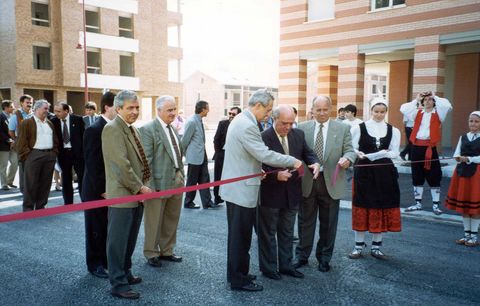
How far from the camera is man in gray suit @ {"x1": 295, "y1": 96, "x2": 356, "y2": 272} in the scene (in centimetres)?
512

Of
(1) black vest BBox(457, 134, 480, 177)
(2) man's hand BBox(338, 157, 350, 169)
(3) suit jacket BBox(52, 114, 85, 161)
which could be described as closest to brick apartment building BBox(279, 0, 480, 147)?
(1) black vest BBox(457, 134, 480, 177)

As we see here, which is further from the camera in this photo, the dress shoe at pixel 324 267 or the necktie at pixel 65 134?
Answer: the necktie at pixel 65 134

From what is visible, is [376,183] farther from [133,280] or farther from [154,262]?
[133,280]

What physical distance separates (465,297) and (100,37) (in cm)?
3389

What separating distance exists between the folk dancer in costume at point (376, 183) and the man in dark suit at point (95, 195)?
3.02 metres

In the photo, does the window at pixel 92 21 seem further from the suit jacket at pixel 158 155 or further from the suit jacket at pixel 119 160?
the suit jacket at pixel 119 160

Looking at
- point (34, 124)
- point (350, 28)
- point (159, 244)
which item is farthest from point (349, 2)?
point (159, 244)

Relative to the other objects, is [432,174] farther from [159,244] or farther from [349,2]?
[349,2]

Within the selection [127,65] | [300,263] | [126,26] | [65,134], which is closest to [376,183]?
[300,263]

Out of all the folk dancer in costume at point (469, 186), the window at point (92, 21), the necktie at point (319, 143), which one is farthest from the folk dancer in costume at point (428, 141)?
the window at point (92, 21)

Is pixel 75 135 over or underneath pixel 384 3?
underneath

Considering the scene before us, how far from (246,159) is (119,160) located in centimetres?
123

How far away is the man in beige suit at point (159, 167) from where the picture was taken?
531 cm

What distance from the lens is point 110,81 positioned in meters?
34.4
